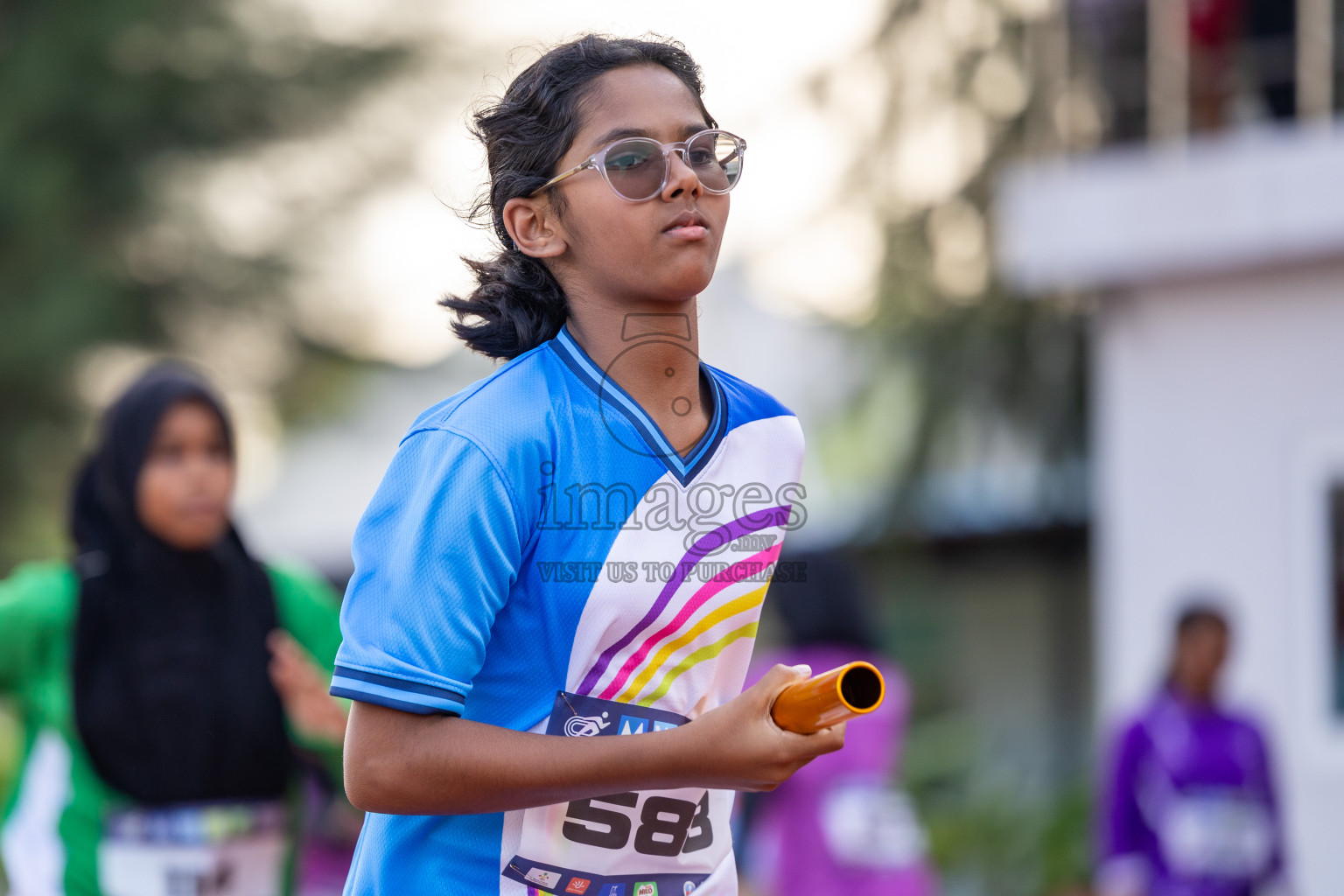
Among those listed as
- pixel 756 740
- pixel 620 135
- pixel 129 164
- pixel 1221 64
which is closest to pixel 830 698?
pixel 756 740

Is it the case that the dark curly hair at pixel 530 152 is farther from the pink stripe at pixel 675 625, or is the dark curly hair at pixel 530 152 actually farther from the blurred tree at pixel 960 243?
the blurred tree at pixel 960 243

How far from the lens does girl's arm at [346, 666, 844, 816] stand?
1.75 metres

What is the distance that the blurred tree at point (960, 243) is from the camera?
9.37m

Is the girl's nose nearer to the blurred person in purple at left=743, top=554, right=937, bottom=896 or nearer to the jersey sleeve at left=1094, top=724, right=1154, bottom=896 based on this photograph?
the blurred person in purple at left=743, top=554, right=937, bottom=896

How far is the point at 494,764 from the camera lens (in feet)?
5.77

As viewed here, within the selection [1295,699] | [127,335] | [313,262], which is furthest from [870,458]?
[127,335]

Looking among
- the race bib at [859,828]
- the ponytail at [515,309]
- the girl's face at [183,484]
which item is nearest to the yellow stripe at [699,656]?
the ponytail at [515,309]

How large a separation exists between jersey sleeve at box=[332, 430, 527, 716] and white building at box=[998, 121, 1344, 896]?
690 cm

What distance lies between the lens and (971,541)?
12859 millimetres

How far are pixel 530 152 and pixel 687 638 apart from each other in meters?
0.69

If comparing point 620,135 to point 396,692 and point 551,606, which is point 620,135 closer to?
point 551,606

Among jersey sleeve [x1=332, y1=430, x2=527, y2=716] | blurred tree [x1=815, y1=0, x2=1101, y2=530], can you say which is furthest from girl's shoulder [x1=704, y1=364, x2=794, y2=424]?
blurred tree [x1=815, y1=0, x2=1101, y2=530]

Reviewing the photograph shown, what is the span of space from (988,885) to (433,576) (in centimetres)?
916

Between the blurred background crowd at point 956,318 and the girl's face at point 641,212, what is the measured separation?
0.39m
